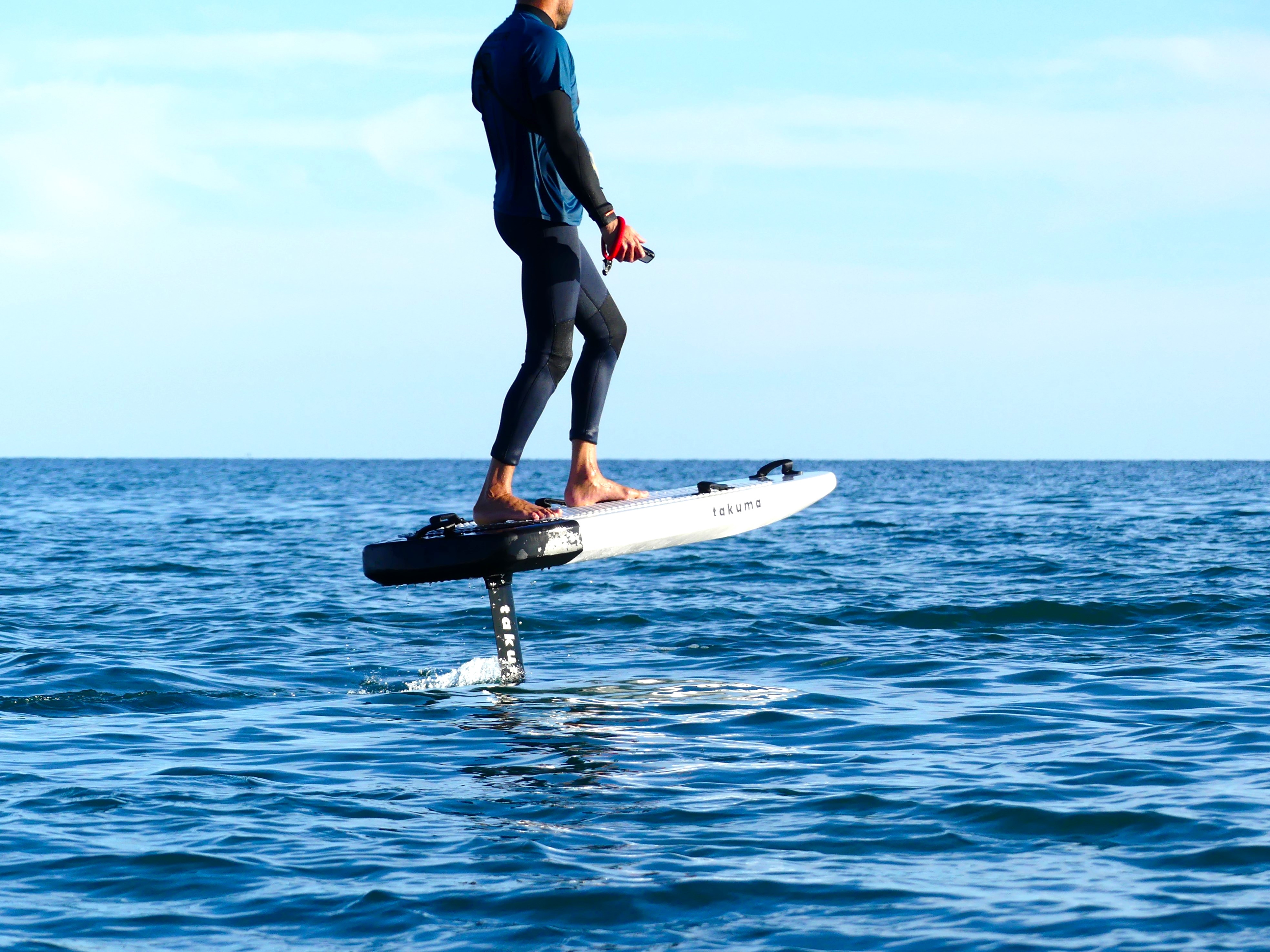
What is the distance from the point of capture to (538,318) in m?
6.90

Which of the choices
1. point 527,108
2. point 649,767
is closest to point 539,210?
point 527,108

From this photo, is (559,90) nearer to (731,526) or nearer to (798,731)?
(731,526)

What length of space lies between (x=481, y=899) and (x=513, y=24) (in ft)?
13.2

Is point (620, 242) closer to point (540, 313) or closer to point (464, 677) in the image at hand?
point (540, 313)

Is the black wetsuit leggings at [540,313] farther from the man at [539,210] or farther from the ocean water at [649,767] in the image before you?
the ocean water at [649,767]

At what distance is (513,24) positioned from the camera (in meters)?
6.64

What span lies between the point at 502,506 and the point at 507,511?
0.11ft

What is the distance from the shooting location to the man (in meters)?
6.47

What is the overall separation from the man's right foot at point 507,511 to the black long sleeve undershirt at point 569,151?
1530 mm

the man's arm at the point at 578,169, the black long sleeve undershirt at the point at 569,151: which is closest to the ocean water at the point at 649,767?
the man's arm at the point at 578,169

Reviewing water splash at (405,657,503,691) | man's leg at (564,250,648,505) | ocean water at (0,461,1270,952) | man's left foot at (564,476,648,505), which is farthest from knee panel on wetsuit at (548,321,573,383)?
water splash at (405,657,503,691)

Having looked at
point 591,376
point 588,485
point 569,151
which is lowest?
point 588,485

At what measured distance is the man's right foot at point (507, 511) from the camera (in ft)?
23.6

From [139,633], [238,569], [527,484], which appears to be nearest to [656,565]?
[238,569]
